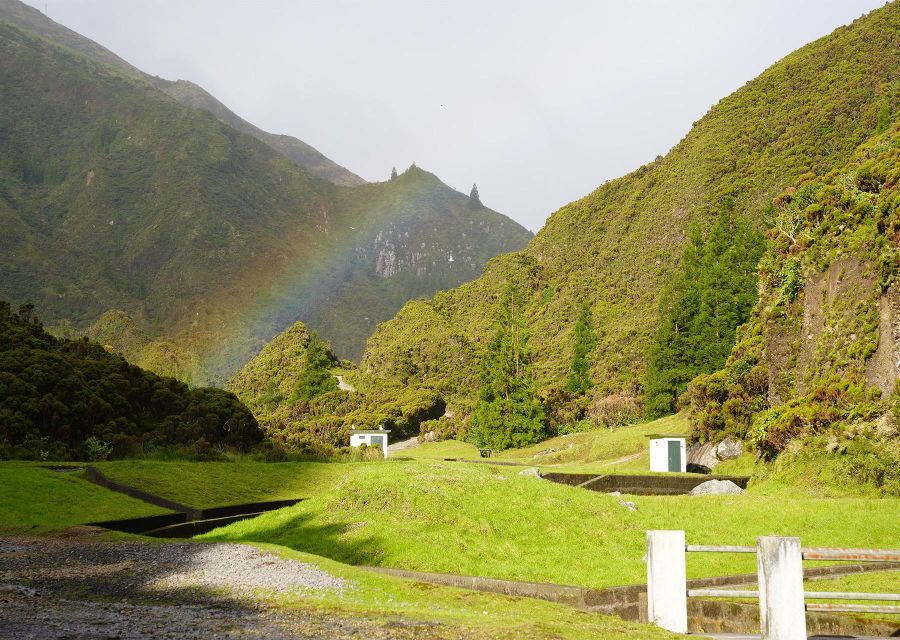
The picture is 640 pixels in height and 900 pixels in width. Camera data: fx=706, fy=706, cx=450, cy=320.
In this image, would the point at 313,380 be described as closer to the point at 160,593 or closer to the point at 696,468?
the point at 696,468

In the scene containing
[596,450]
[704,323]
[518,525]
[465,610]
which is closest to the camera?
[465,610]

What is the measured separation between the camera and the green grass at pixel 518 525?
14023 millimetres

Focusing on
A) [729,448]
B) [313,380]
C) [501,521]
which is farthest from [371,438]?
[313,380]

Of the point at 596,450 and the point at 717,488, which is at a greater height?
the point at 596,450

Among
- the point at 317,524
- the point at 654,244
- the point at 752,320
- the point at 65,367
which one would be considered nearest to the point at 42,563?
the point at 317,524

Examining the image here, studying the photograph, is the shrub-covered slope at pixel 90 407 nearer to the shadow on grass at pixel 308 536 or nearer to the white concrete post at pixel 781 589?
the shadow on grass at pixel 308 536

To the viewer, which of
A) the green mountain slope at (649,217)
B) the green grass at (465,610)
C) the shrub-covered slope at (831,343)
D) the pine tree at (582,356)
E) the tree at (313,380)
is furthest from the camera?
the tree at (313,380)

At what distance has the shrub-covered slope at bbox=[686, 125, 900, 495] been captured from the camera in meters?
23.5

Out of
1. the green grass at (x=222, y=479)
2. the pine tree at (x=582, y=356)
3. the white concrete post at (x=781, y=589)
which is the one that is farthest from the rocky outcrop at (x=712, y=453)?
the pine tree at (x=582, y=356)

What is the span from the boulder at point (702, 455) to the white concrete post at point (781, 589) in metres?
28.0

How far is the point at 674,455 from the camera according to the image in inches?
1297

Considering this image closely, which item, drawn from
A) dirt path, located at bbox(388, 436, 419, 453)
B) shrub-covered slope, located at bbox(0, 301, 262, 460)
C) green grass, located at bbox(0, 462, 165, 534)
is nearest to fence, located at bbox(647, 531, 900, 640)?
green grass, located at bbox(0, 462, 165, 534)

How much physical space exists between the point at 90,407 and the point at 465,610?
2453 cm

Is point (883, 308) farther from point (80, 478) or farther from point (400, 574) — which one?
point (80, 478)
